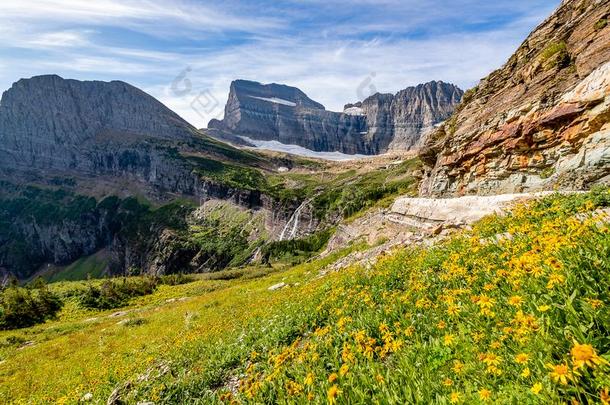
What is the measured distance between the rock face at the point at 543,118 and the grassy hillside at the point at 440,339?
6485 mm

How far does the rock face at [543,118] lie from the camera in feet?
54.3

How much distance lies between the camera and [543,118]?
65.7 feet

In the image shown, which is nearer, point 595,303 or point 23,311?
point 595,303

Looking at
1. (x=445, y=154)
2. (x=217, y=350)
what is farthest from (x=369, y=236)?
(x=217, y=350)

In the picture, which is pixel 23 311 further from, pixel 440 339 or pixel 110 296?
pixel 440 339

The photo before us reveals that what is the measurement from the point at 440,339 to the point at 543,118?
20.0 meters

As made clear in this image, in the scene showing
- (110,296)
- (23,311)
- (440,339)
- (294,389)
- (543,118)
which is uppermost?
(543,118)

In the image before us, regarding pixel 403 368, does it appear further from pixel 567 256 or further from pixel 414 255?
pixel 414 255

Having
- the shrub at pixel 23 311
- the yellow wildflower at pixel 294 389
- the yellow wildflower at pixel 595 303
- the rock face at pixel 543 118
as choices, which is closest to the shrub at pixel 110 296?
the shrub at pixel 23 311

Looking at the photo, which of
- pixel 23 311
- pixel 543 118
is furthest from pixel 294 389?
pixel 23 311

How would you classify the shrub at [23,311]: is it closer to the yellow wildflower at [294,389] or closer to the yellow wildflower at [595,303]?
the yellow wildflower at [294,389]

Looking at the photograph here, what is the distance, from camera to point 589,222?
5.96 m

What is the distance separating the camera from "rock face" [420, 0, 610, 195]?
54.3ft

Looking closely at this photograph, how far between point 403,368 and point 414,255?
A: 8.52 m
